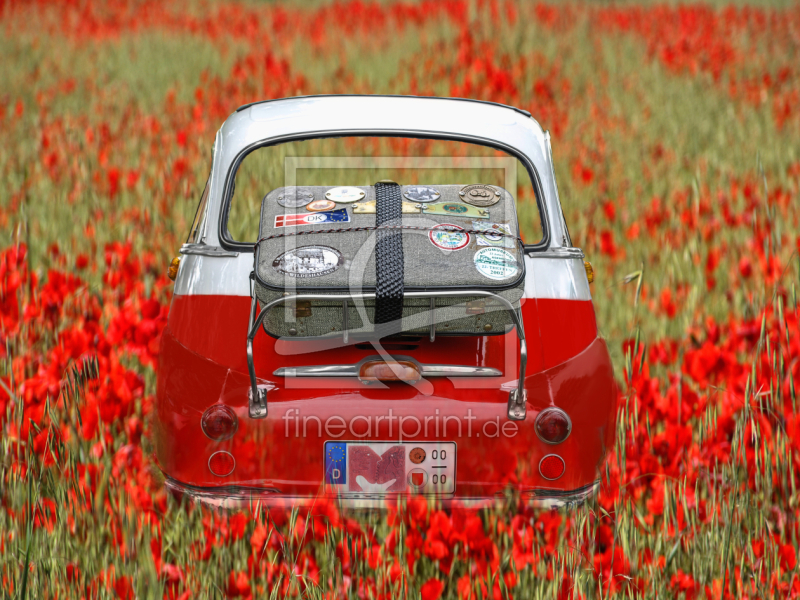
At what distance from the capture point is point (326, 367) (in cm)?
208

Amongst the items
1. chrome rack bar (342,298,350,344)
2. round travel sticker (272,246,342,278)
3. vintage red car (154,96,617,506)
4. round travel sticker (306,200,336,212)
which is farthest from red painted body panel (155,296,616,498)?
round travel sticker (306,200,336,212)

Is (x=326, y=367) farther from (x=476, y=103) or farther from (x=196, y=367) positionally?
(x=476, y=103)

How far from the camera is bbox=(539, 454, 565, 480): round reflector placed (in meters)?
2.05

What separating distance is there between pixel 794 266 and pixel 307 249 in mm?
2838

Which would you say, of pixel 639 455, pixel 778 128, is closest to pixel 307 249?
pixel 639 455

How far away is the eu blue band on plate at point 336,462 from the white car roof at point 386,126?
809 mm

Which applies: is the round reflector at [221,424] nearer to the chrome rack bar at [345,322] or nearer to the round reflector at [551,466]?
the chrome rack bar at [345,322]

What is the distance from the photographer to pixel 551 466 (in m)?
2.06

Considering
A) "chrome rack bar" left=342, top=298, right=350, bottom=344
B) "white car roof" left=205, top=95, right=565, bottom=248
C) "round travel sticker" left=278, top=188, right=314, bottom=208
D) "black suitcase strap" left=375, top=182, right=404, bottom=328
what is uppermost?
"white car roof" left=205, top=95, right=565, bottom=248

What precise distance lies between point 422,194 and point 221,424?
973 mm

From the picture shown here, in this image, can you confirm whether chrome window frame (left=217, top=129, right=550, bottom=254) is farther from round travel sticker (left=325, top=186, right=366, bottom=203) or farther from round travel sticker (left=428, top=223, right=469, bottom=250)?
round travel sticker (left=428, top=223, right=469, bottom=250)

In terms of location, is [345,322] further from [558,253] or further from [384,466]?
[558,253]

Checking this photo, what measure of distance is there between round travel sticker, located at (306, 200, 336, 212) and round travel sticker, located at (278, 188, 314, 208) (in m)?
0.03

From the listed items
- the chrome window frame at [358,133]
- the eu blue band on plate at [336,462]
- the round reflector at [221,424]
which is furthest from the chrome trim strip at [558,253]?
the round reflector at [221,424]
